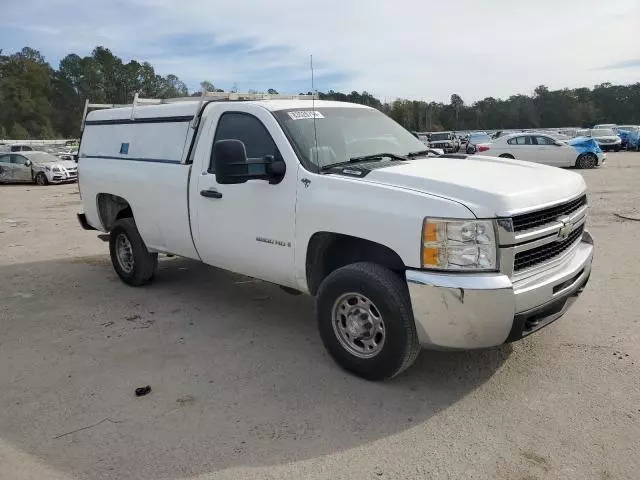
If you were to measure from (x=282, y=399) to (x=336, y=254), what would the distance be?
3.84ft

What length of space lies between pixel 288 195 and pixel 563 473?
259 centimetres

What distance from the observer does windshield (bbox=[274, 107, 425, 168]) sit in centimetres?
443

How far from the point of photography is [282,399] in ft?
12.3

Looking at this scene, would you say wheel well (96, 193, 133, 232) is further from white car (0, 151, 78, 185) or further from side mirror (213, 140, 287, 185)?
white car (0, 151, 78, 185)

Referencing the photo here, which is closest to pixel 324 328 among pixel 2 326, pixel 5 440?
pixel 5 440

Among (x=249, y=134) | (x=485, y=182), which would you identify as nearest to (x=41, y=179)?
(x=249, y=134)

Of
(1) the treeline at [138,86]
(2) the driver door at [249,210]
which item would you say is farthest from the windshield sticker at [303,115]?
(1) the treeline at [138,86]

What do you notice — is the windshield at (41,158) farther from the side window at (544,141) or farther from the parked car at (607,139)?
the parked car at (607,139)

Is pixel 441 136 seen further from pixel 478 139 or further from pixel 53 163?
pixel 53 163

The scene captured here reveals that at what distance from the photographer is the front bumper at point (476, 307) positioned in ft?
10.9

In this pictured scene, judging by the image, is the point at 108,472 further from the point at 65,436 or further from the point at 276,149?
the point at 276,149

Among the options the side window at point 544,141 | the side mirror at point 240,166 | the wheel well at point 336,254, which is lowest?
the wheel well at point 336,254

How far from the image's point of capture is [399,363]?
12.2 feet

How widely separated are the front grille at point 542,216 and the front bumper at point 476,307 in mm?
339
